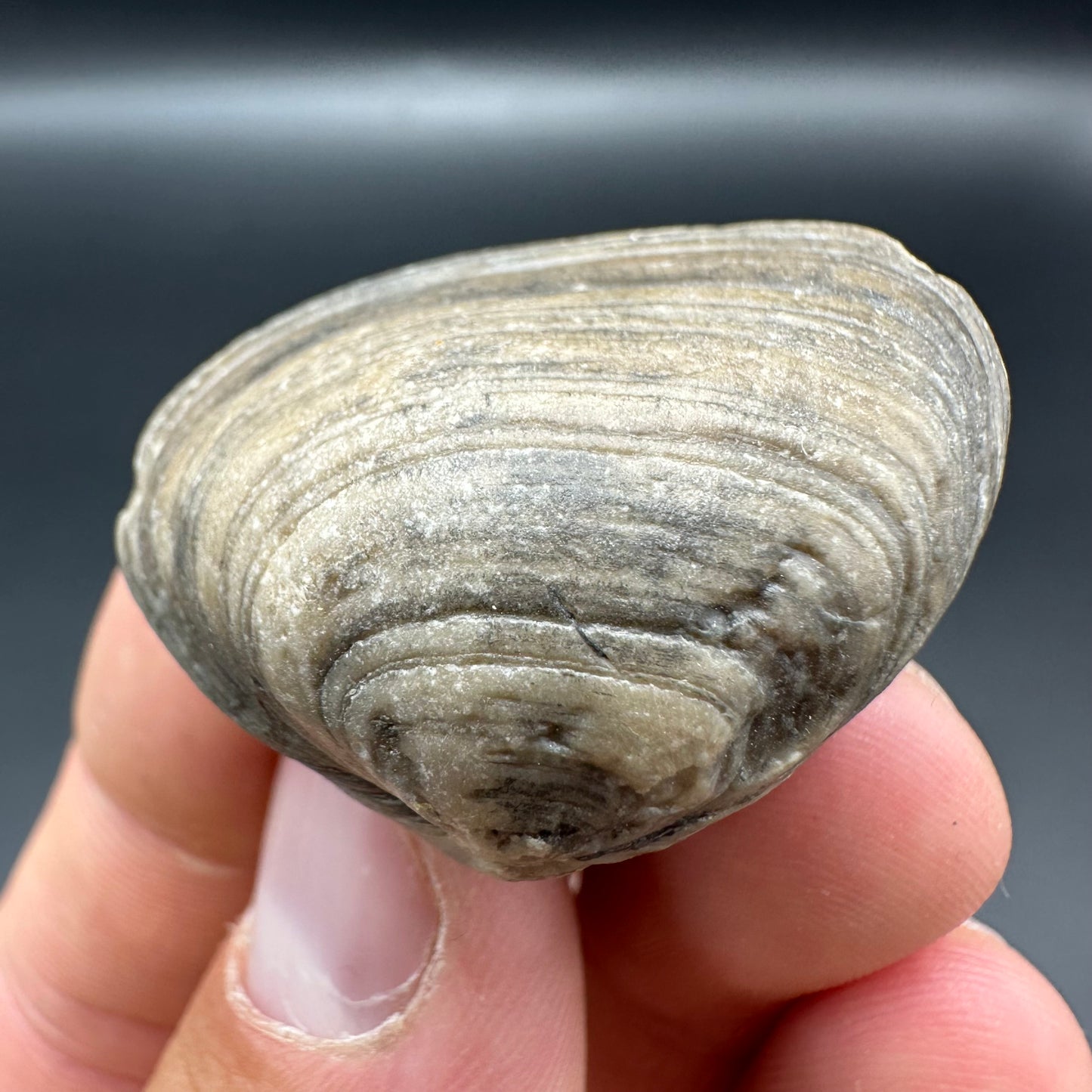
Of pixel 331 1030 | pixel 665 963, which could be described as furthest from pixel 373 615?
pixel 665 963

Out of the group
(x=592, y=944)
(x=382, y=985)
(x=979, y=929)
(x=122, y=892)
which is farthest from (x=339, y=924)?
(x=979, y=929)

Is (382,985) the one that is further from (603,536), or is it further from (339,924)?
(603,536)

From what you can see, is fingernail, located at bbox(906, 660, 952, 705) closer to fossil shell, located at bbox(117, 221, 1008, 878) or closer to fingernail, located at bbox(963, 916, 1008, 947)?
fingernail, located at bbox(963, 916, 1008, 947)

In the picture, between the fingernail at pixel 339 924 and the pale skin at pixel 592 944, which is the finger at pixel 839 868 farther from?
the fingernail at pixel 339 924

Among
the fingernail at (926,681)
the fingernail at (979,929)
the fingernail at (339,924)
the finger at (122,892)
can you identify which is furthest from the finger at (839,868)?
the finger at (122,892)

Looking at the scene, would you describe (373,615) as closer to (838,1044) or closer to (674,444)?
(674,444)
